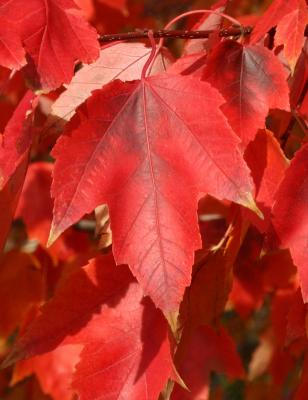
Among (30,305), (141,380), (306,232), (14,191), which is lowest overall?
(30,305)

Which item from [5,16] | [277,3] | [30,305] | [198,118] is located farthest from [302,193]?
[30,305]

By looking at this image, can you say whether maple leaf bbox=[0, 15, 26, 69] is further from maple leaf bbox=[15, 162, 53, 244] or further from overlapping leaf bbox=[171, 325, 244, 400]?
maple leaf bbox=[15, 162, 53, 244]

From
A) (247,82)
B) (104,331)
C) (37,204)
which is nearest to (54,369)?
(37,204)

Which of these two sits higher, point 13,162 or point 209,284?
point 13,162

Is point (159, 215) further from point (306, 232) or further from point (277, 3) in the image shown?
point (277, 3)

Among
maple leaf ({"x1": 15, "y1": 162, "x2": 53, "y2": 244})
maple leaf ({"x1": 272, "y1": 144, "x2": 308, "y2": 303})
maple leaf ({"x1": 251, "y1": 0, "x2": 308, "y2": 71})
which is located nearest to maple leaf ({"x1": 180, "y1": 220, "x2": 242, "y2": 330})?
maple leaf ({"x1": 272, "y1": 144, "x2": 308, "y2": 303})

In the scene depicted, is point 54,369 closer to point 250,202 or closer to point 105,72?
point 105,72
